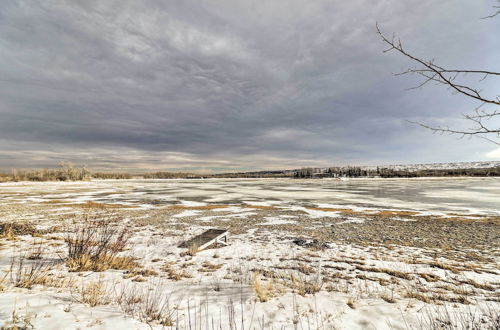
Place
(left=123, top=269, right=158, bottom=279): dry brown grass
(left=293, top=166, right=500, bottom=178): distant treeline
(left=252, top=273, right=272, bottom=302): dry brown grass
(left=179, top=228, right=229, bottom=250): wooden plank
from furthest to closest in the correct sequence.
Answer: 1. (left=293, top=166, right=500, bottom=178): distant treeline
2. (left=179, top=228, right=229, bottom=250): wooden plank
3. (left=123, top=269, right=158, bottom=279): dry brown grass
4. (left=252, top=273, right=272, bottom=302): dry brown grass

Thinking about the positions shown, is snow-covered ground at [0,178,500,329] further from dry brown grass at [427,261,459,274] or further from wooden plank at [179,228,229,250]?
wooden plank at [179,228,229,250]

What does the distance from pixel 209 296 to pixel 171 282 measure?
4.52 ft

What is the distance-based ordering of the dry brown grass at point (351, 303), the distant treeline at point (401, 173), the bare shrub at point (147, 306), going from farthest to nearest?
A: the distant treeline at point (401, 173), the dry brown grass at point (351, 303), the bare shrub at point (147, 306)

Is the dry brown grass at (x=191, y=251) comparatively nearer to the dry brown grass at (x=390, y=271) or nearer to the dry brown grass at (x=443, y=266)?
the dry brown grass at (x=390, y=271)

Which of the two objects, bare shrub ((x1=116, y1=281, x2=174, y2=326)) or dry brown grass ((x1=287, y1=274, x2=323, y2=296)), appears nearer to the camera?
bare shrub ((x1=116, y1=281, x2=174, y2=326))

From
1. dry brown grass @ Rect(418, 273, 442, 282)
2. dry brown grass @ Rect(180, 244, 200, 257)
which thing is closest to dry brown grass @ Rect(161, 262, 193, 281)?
dry brown grass @ Rect(180, 244, 200, 257)

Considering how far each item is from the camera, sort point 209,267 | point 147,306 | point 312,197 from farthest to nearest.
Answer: point 312,197
point 209,267
point 147,306

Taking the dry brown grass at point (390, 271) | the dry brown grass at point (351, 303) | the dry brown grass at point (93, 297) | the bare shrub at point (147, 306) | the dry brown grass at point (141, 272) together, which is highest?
the dry brown grass at point (93, 297)

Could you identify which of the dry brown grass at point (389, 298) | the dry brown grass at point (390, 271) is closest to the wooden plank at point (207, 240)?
the dry brown grass at point (390, 271)

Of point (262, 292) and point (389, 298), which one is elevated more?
point (262, 292)

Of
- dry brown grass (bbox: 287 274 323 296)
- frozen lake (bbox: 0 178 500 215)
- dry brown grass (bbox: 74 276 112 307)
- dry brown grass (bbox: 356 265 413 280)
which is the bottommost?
frozen lake (bbox: 0 178 500 215)

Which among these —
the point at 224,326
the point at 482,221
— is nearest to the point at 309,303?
the point at 224,326

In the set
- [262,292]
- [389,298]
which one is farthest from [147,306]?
[389,298]

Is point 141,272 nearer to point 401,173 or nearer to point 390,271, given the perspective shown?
point 390,271
